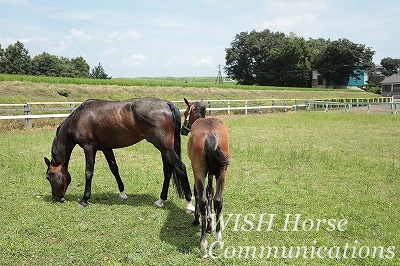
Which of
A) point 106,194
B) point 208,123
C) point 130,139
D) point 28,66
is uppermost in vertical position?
point 28,66

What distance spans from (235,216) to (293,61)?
219 feet

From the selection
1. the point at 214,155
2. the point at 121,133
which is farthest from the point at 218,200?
the point at 121,133

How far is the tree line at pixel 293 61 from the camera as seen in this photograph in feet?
217

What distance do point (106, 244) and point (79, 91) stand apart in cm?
2360

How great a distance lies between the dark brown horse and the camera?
17.4ft

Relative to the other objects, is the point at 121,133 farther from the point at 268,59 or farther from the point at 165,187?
the point at 268,59

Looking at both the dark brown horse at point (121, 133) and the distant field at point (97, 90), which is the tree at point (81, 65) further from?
the dark brown horse at point (121, 133)

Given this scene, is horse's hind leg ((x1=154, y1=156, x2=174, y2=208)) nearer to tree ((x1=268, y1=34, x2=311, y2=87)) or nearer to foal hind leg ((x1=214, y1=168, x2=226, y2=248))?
foal hind leg ((x1=214, y1=168, x2=226, y2=248))

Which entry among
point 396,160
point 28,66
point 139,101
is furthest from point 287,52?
point 139,101

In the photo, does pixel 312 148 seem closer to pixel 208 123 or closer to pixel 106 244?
pixel 208 123

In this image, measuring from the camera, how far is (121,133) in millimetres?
5621

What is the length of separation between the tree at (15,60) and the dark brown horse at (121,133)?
54.9 m

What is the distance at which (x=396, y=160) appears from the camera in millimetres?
8555

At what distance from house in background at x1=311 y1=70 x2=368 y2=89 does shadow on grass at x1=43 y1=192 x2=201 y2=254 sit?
68668mm
